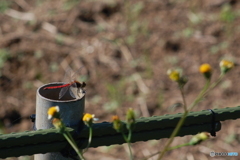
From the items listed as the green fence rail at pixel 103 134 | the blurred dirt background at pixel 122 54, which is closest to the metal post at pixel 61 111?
the green fence rail at pixel 103 134

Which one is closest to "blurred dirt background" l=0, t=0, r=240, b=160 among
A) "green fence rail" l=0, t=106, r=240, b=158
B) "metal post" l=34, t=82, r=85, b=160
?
"green fence rail" l=0, t=106, r=240, b=158

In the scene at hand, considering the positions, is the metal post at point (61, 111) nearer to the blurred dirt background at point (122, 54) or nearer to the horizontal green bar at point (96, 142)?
the horizontal green bar at point (96, 142)

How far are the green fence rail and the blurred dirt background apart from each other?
167 cm

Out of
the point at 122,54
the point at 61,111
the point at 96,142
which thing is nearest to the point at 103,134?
the point at 96,142

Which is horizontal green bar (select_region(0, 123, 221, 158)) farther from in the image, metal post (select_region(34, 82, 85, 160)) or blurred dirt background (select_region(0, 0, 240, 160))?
blurred dirt background (select_region(0, 0, 240, 160))

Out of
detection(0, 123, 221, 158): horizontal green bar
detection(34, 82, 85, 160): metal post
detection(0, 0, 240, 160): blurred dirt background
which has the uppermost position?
detection(34, 82, 85, 160): metal post

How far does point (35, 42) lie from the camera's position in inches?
175

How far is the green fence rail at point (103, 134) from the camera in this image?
1.27m

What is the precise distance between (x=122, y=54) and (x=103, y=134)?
2907 millimetres

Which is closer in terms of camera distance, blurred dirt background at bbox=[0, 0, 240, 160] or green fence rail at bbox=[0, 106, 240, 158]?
green fence rail at bbox=[0, 106, 240, 158]

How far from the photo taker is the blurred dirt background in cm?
353

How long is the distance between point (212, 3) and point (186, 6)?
28cm

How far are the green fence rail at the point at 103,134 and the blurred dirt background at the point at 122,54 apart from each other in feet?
5.48

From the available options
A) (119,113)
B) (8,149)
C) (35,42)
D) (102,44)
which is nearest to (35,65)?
(35,42)
